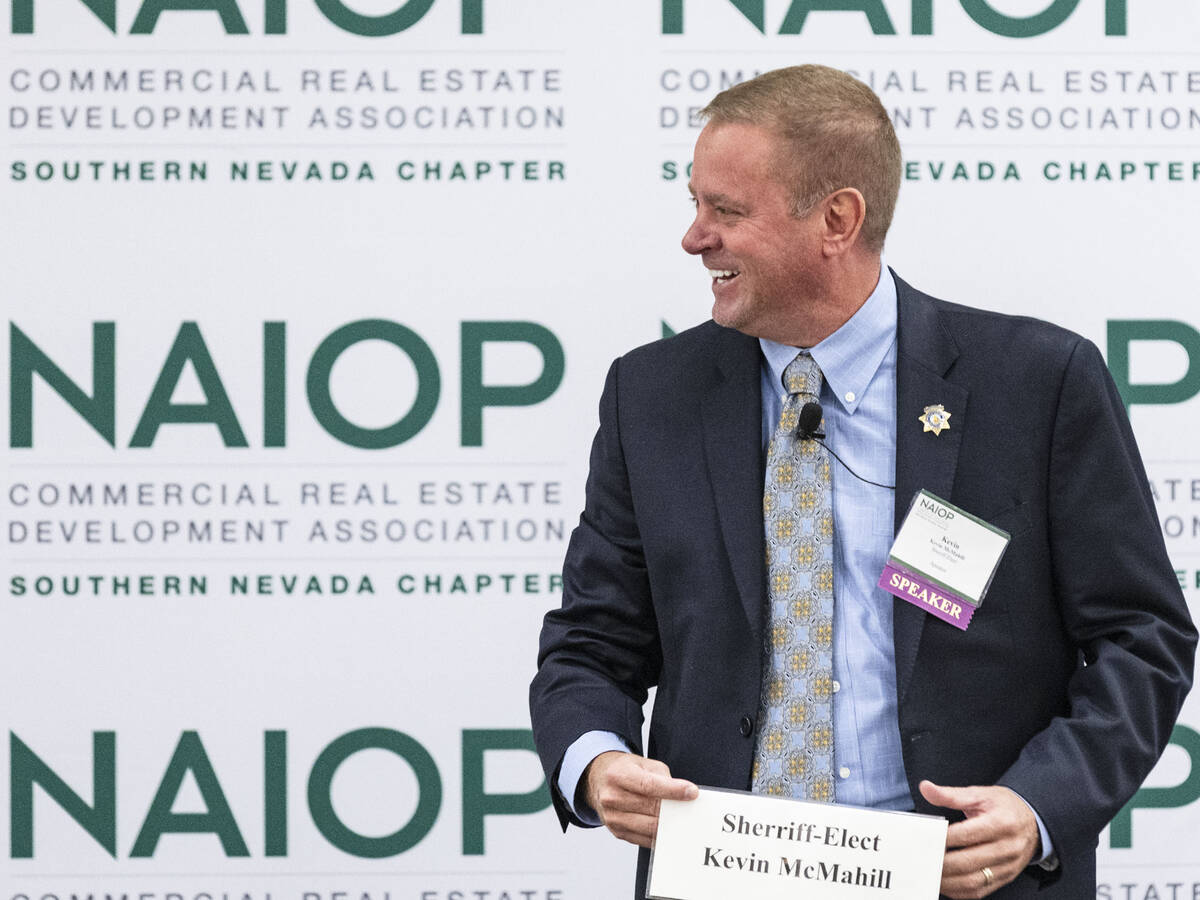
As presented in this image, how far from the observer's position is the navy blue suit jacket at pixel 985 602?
146 centimetres

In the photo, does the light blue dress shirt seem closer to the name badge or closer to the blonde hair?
the name badge

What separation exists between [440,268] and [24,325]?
76cm

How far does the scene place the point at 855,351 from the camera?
1613 mm

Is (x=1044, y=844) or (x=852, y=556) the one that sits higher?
(x=852, y=556)

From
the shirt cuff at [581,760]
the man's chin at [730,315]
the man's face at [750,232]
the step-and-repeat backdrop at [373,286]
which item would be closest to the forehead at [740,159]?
the man's face at [750,232]

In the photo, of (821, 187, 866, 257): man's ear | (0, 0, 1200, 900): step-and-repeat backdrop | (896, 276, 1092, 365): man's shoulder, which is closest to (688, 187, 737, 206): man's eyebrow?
(821, 187, 866, 257): man's ear

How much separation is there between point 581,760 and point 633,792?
0.36 ft

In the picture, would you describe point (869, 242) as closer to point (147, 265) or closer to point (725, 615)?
point (725, 615)

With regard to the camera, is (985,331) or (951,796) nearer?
(951,796)

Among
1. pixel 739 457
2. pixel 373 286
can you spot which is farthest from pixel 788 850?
pixel 373 286

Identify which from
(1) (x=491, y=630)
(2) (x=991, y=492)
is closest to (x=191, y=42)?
(1) (x=491, y=630)

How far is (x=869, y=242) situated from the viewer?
164 cm

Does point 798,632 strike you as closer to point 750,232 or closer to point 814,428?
point 814,428

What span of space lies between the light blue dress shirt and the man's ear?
0.08m
